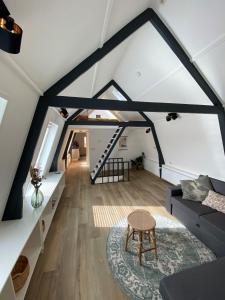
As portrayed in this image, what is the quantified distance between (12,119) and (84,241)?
7.41ft

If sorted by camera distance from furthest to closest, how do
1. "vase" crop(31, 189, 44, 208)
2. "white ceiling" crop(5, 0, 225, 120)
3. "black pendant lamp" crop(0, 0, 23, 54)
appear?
"vase" crop(31, 189, 44, 208)
"white ceiling" crop(5, 0, 225, 120)
"black pendant lamp" crop(0, 0, 23, 54)

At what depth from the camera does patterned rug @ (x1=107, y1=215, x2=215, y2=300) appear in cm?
194

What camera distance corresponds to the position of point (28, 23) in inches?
45.6

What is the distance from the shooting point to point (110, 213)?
3752 millimetres

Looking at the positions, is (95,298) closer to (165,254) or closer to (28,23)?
(165,254)

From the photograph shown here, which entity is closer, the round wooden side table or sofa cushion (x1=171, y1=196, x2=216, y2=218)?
the round wooden side table

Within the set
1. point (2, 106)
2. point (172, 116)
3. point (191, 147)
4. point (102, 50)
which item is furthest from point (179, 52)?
point (2, 106)

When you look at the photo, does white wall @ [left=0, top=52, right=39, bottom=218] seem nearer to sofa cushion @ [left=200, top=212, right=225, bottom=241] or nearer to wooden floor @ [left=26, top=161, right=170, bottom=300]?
wooden floor @ [left=26, top=161, right=170, bottom=300]

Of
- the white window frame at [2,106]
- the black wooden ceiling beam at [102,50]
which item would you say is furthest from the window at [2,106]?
the black wooden ceiling beam at [102,50]

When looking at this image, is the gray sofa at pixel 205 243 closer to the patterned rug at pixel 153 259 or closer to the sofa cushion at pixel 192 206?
the sofa cushion at pixel 192 206

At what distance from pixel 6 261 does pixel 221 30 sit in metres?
3.43

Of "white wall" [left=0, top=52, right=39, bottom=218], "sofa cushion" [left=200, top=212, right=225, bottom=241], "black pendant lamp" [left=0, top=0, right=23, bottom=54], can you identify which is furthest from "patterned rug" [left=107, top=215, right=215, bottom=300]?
"black pendant lamp" [left=0, top=0, right=23, bottom=54]

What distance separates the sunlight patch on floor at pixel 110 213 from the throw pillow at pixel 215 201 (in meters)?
1.12

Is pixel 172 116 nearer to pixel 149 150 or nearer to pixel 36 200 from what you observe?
pixel 149 150
